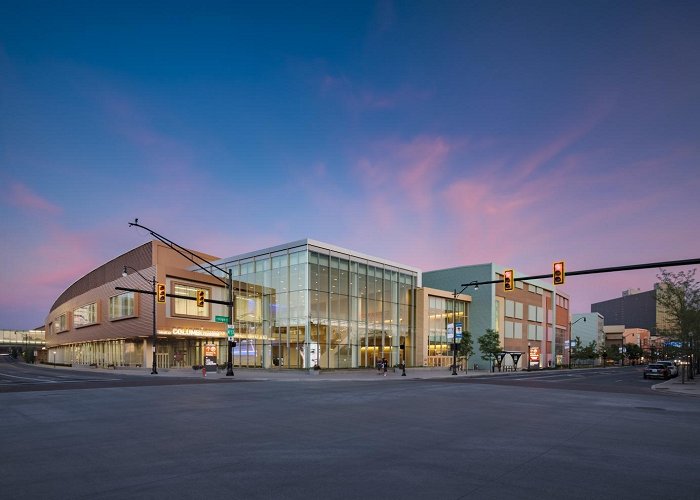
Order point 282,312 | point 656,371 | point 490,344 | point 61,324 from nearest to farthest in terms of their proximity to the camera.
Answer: point 656,371 → point 282,312 → point 490,344 → point 61,324

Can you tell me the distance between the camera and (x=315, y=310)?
50500mm

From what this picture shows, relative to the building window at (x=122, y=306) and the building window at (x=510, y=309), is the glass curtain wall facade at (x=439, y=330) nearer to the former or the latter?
the building window at (x=510, y=309)

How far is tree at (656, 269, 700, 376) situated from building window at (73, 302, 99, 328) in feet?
253

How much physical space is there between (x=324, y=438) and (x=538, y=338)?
85259 mm

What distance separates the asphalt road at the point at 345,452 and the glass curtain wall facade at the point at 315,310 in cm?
3217

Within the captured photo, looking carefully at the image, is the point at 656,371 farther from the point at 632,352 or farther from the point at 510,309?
the point at 632,352

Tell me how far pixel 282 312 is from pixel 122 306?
93.3ft

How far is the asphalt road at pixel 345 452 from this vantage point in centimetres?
753

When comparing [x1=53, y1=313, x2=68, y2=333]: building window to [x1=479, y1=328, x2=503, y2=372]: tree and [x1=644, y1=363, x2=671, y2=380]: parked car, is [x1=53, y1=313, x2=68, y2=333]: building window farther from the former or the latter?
[x1=644, y1=363, x2=671, y2=380]: parked car

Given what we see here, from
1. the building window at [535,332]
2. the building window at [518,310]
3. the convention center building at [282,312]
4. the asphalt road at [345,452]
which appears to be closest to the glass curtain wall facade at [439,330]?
the convention center building at [282,312]

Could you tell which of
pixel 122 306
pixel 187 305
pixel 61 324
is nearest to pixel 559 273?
pixel 187 305

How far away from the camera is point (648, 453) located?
407 inches

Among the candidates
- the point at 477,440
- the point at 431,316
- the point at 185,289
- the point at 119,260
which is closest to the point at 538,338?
the point at 431,316

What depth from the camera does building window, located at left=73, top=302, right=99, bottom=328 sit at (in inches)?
3066
